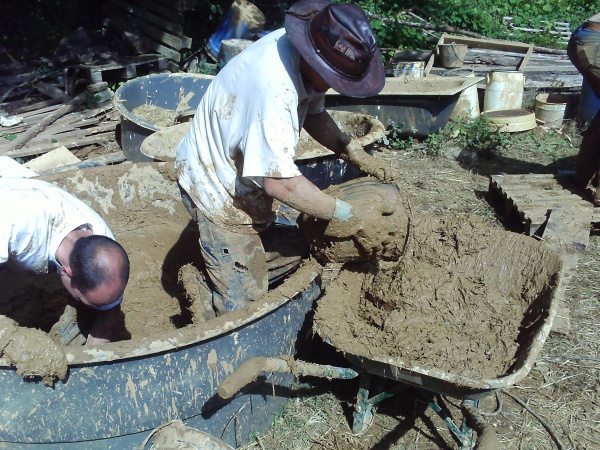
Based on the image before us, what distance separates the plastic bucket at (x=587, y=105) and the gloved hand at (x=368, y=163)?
15.8 feet

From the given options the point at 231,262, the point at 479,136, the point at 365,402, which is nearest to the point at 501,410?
the point at 365,402

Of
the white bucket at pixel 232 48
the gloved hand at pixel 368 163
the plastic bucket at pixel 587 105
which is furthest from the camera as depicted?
the plastic bucket at pixel 587 105

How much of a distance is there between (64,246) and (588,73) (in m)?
4.17

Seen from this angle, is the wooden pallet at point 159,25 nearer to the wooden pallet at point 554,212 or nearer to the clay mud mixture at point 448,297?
the wooden pallet at point 554,212

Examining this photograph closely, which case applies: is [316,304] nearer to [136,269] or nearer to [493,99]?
[136,269]

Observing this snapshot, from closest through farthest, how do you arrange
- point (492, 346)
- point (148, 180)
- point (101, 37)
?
point (492, 346) → point (148, 180) → point (101, 37)

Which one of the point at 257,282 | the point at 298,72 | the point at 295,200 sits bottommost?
the point at 257,282

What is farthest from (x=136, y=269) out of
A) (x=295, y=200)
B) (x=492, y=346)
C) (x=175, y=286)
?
(x=492, y=346)

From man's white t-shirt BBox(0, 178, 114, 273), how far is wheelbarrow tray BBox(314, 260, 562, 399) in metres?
1.24

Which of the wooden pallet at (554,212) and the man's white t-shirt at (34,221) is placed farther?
the wooden pallet at (554,212)

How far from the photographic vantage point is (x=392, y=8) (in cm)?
966

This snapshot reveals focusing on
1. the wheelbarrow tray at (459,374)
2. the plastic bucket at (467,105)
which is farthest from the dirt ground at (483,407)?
the plastic bucket at (467,105)

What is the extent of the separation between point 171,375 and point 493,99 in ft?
19.2

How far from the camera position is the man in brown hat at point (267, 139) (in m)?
→ 2.33
